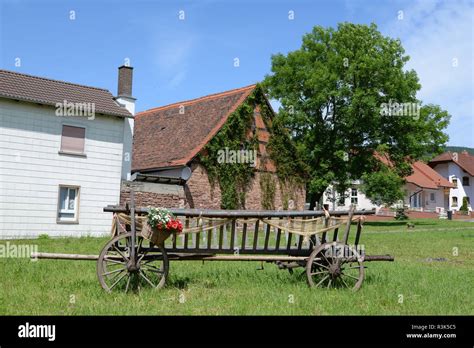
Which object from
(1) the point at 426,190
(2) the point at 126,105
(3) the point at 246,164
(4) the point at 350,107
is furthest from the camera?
(1) the point at 426,190

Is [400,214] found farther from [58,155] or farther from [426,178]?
[58,155]

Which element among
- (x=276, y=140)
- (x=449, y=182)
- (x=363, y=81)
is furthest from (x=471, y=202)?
(x=276, y=140)

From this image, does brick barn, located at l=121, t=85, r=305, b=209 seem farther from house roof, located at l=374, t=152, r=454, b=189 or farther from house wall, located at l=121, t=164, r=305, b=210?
house roof, located at l=374, t=152, r=454, b=189

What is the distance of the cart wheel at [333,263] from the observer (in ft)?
25.3

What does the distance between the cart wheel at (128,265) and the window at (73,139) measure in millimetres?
14608

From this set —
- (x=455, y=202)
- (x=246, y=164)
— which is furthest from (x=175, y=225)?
(x=455, y=202)

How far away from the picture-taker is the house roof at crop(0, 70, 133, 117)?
20.0 m

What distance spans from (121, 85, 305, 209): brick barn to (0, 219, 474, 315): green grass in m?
12.7

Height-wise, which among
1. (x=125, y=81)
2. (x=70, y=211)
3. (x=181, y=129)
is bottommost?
(x=70, y=211)

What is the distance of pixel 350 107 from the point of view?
32094mm

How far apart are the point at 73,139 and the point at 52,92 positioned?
2268 mm

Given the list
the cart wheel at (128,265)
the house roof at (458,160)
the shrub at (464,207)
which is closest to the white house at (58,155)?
the cart wheel at (128,265)

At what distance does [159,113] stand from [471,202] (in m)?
52.4

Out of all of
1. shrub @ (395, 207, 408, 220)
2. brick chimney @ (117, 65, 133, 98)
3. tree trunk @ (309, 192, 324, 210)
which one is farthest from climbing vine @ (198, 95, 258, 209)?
shrub @ (395, 207, 408, 220)
